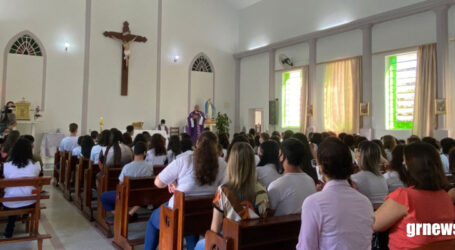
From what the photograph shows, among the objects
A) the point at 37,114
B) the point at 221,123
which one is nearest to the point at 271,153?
the point at 37,114

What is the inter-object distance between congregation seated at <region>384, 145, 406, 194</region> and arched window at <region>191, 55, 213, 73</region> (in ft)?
36.2

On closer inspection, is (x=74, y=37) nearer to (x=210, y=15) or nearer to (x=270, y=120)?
(x=210, y=15)

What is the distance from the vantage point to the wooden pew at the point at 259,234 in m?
1.87

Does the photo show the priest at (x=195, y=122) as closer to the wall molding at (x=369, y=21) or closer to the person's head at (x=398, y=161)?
the wall molding at (x=369, y=21)

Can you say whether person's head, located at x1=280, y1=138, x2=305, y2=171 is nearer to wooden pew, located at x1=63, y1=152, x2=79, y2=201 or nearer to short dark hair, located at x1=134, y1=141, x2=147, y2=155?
short dark hair, located at x1=134, y1=141, x2=147, y2=155

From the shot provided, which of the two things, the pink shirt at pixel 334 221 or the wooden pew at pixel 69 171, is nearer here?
the pink shirt at pixel 334 221

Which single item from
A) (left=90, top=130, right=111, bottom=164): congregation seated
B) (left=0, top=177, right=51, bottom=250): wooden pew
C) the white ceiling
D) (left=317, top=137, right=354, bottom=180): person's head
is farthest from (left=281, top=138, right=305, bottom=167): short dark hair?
the white ceiling

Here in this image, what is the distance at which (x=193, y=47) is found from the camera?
13461 mm

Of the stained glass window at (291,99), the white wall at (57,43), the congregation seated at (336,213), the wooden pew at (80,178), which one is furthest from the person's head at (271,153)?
the white wall at (57,43)

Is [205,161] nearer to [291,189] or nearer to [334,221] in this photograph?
[291,189]

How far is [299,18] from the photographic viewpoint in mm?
11602

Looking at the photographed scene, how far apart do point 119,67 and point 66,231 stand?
8.46m

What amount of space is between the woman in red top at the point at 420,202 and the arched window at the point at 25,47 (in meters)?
11.3

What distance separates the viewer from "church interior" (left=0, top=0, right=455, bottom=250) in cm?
188
